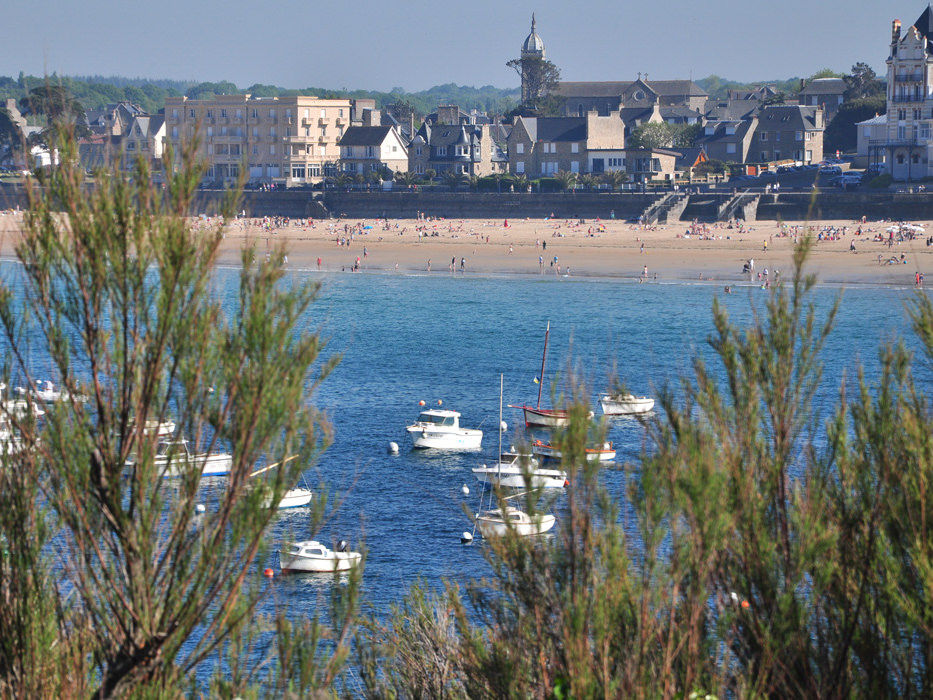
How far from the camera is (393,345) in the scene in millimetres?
49875

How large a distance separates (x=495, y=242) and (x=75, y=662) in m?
72.0

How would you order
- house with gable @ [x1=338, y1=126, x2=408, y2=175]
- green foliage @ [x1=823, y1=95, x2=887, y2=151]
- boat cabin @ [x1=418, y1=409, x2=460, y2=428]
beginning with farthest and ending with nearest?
house with gable @ [x1=338, y1=126, x2=408, y2=175] → green foliage @ [x1=823, y1=95, x2=887, y2=151] → boat cabin @ [x1=418, y1=409, x2=460, y2=428]

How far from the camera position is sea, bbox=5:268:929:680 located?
22969 millimetres

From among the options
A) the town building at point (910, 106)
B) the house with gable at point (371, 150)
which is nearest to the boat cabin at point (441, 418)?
the town building at point (910, 106)

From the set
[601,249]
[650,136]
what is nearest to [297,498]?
[601,249]

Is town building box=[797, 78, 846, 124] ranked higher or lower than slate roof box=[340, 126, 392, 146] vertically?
higher

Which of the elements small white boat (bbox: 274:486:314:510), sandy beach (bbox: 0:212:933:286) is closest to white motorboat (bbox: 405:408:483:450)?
small white boat (bbox: 274:486:314:510)

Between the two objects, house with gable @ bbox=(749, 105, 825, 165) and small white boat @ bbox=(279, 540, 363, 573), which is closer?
small white boat @ bbox=(279, 540, 363, 573)

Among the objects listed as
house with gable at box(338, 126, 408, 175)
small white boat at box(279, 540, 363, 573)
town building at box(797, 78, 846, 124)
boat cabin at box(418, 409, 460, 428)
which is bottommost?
small white boat at box(279, 540, 363, 573)

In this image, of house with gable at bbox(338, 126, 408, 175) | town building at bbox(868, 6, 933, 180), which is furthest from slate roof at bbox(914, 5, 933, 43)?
house with gable at bbox(338, 126, 408, 175)

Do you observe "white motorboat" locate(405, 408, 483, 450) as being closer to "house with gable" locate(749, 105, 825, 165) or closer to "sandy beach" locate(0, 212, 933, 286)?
"sandy beach" locate(0, 212, 933, 286)

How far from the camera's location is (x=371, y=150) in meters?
104

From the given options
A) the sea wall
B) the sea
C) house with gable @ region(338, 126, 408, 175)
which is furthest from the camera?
house with gable @ region(338, 126, 408, 175)

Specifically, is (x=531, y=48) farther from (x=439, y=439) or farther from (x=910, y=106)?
(x=439, y=439)
